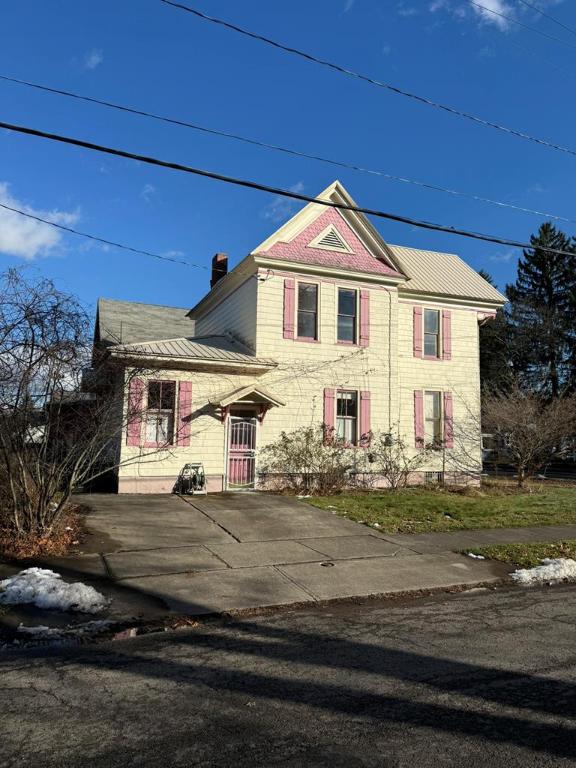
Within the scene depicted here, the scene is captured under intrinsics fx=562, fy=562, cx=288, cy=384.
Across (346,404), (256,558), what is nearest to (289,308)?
(346,404)

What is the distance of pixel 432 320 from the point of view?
20.0m

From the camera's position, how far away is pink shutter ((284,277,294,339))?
56.5 feet

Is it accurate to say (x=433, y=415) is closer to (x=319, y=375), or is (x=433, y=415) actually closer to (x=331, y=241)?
(x=319, y=375)

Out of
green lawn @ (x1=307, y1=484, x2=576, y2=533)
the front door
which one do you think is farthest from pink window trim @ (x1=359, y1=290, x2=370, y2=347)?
green lawn @ (x1=307, y1=484, x2=576, y2=533)

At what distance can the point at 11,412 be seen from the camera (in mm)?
8156

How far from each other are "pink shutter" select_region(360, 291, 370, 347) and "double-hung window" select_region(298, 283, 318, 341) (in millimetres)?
1547

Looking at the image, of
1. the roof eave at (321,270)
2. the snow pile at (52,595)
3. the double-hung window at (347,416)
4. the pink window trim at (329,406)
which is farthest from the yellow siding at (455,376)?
the snow pile at (52,595)

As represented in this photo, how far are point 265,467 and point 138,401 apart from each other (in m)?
6.92

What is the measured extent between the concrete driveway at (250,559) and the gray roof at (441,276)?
1058 centimetres

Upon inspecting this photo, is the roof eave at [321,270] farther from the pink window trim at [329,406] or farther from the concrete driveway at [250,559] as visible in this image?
the concrete driveway at [250,559]

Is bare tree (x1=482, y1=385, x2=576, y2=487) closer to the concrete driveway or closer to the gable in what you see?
the gable

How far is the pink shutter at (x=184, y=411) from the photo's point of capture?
15.4 meters

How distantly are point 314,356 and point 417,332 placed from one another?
425 cm

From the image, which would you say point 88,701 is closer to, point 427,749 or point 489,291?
point 427,749
